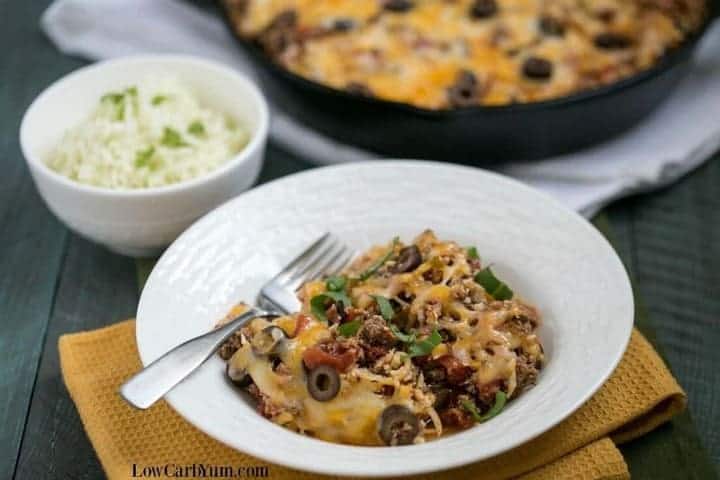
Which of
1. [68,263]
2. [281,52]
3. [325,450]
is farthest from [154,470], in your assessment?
[281,52]

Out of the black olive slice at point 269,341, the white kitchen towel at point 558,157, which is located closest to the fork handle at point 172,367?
the black olive slice at point 269,341

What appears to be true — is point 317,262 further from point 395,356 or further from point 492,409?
point 492,409

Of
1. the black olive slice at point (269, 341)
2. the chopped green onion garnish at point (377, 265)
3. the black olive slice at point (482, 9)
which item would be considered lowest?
the black olive slice at point (482, 9)

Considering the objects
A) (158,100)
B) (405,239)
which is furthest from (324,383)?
(158,100)

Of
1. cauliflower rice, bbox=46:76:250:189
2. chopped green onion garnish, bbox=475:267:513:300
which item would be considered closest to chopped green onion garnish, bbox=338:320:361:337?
chopped green onion garnish, bbox=475:267:513:300

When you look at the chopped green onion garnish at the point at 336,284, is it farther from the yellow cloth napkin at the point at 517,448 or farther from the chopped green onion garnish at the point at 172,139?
the chopped green onion garnish at the point at 172,139

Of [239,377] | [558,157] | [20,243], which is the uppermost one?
[239,377]

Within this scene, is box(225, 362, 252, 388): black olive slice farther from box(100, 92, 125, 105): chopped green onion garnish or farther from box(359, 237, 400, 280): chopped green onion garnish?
box(100, 92, 125, 105): chopped green onion garnish
